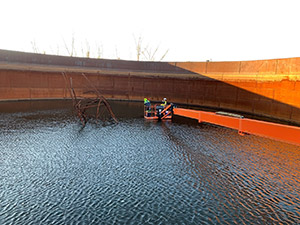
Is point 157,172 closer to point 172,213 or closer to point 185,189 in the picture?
point 185,189

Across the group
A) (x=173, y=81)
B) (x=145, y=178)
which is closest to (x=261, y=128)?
(x=145, y=178)

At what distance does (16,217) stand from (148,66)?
47370 mm

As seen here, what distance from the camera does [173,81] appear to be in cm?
4922

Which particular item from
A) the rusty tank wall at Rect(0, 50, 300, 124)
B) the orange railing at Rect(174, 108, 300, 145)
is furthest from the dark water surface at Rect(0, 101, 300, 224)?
the rusty tank wall at Rect(0, 50, 300, 124)

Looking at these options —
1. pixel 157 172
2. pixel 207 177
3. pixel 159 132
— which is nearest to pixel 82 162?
pixel 157 172

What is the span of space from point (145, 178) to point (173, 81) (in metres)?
38.8

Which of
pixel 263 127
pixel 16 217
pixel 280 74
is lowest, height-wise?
pixel 16 217

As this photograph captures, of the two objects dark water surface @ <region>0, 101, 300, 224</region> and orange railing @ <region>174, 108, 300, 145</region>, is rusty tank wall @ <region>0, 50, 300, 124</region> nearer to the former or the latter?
dark water surface @ <region>0, 101, 300, 224</region>

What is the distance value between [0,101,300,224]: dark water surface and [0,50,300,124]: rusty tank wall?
1580 centimetres

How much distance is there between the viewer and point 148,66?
5328 cm

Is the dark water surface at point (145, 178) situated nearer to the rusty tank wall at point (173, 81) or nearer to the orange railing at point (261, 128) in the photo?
the orange railing at point (261, 128)

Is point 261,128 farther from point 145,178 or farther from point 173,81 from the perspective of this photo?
point 173,81

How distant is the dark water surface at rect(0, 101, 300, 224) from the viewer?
916cm

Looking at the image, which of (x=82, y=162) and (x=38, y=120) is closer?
(x=82, y=162)
